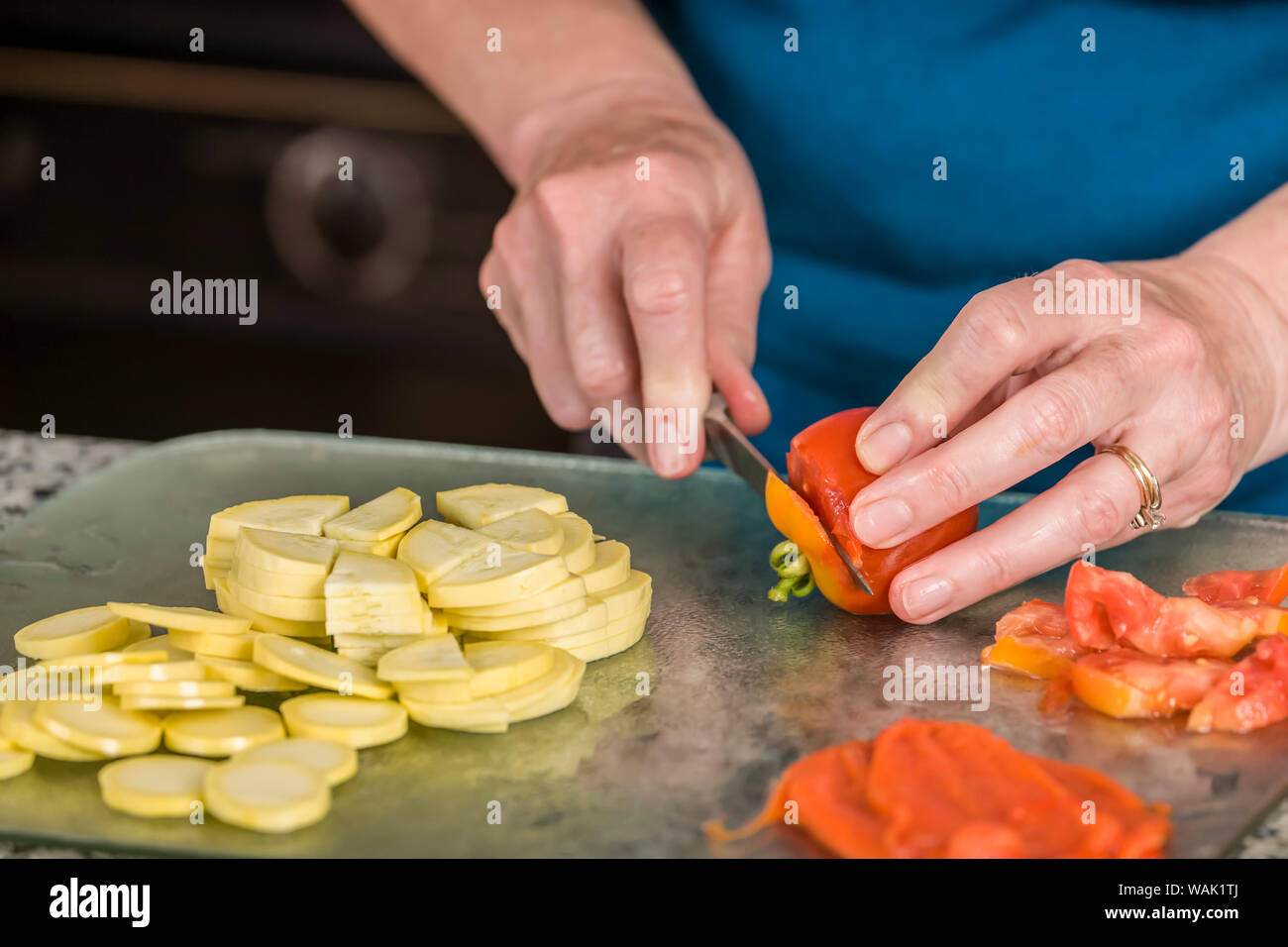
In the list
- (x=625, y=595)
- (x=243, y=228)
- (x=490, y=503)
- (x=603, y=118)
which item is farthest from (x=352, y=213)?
(x=625, y=595)

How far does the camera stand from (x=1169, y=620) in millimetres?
1503

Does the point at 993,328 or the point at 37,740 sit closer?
the point at 37,740

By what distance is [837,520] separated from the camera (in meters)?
1.63

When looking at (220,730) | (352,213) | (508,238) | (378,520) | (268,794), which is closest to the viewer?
(268,794)

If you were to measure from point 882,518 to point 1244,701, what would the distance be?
1.39ft

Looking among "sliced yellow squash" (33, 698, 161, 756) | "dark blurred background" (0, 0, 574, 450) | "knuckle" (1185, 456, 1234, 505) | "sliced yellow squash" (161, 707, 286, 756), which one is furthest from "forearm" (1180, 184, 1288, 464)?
"dark blurred background" (0, 0, 574, 450)

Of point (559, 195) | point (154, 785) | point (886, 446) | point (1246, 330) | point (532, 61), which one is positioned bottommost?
point (154, 785)

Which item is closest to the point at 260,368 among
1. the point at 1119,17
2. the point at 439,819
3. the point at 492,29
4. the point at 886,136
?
the point at 492,29

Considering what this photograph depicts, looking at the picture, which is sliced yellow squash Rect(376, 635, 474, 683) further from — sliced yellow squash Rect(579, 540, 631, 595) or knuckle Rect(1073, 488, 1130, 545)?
knuckle Rect(1073, 488, 1130, 545)

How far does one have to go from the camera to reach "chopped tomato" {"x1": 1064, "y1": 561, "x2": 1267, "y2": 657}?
1.50 meters

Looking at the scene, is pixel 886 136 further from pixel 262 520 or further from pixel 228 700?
pixel 228 700

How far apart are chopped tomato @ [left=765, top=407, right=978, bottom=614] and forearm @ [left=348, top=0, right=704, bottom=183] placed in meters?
0.64

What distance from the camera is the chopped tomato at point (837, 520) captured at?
64.1 inches

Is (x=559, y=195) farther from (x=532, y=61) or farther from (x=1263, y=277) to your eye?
(x=1263, y=277)
